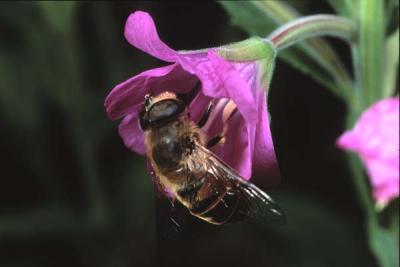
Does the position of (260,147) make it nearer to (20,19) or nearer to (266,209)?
(266,209)

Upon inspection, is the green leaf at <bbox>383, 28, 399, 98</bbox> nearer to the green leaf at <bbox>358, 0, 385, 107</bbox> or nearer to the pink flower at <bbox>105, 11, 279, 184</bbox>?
the green leaf at <bbox>358, 0, 385, 107</bbox>

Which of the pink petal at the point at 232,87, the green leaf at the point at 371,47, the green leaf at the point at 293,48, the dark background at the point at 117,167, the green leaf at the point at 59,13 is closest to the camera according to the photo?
the pink petal at the point at 232,87

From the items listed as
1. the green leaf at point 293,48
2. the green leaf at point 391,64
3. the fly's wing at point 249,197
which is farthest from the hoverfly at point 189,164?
the green leaf at point 391,64

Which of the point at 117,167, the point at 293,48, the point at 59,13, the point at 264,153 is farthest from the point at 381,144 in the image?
the point at 117,167

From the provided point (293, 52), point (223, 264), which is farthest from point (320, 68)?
point (223, 264)

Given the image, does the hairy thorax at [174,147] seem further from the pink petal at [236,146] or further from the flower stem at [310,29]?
the flower stem at [310,29]

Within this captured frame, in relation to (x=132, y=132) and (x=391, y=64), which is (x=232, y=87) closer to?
(x=132, y=132)
